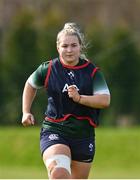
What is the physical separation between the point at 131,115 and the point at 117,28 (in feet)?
9.25

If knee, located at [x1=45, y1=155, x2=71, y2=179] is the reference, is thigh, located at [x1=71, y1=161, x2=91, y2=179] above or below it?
below

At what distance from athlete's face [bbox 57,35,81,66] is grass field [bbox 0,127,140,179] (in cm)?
1325

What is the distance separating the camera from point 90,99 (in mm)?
8406

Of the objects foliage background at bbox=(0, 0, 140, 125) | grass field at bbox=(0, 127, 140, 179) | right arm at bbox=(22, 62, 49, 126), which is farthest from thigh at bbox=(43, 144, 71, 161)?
foliage background at bbox=(0, 0, 140, 125)

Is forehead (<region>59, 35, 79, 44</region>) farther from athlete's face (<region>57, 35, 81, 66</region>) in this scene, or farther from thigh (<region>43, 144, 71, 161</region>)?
thigh (<region>43, 144, 71, 161</region>)

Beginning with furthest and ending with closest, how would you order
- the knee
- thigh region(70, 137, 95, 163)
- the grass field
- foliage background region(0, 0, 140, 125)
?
1. foliage background region(0, 0, 140, 125)
2. the grass field
3. thigh region(70, 137, 95, 163)
4. the knee

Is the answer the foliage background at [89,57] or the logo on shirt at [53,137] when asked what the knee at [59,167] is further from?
the foliage background at [89,57]

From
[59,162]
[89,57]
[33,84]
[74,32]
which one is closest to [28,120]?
[59,162]

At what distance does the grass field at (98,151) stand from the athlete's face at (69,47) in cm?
1325

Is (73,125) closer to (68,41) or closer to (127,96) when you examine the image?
(68,41)

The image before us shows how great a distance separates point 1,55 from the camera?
30453 millimetres

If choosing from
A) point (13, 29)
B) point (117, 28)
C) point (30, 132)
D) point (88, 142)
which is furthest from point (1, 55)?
point (88, 142)

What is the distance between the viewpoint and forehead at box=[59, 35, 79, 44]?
8523 mm

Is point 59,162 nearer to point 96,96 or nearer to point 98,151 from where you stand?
point 96,96
